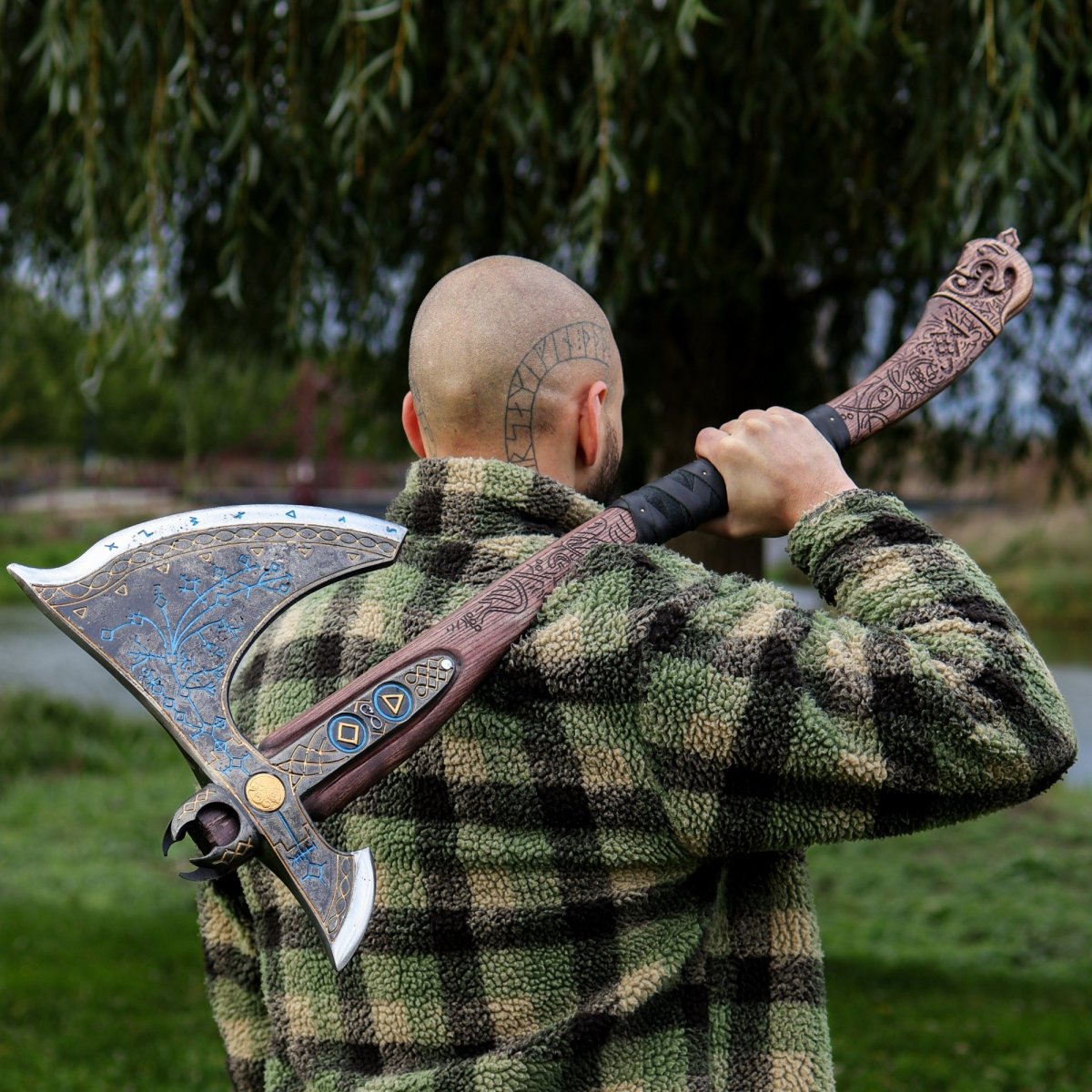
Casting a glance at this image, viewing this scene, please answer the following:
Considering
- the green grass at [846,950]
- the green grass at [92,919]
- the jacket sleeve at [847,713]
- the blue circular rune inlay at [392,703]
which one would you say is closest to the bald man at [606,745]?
the jacket sleeve at [847,713]

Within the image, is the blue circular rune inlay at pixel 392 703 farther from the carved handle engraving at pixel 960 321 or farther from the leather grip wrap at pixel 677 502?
the carved handle engraving at pixel 960 321

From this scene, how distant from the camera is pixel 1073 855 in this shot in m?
7.27

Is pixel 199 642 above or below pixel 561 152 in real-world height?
below

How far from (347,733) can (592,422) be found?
1.54ft

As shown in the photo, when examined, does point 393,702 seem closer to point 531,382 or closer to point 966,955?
point 531,382

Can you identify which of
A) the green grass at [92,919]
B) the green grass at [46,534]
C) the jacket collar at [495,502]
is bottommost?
the green grass at [46,534]

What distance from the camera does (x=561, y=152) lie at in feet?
10.5

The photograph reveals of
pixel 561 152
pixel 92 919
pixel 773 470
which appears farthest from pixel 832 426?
pixel 92 919

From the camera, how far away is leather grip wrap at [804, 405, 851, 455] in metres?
1.48

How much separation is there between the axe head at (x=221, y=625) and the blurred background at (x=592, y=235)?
1.76 m

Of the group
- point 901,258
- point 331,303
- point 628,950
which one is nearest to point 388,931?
point 628,950

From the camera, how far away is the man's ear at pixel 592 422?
4.72ft

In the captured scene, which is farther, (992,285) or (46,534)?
(46,534)

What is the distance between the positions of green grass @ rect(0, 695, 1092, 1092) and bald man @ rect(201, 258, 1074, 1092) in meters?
3.11
